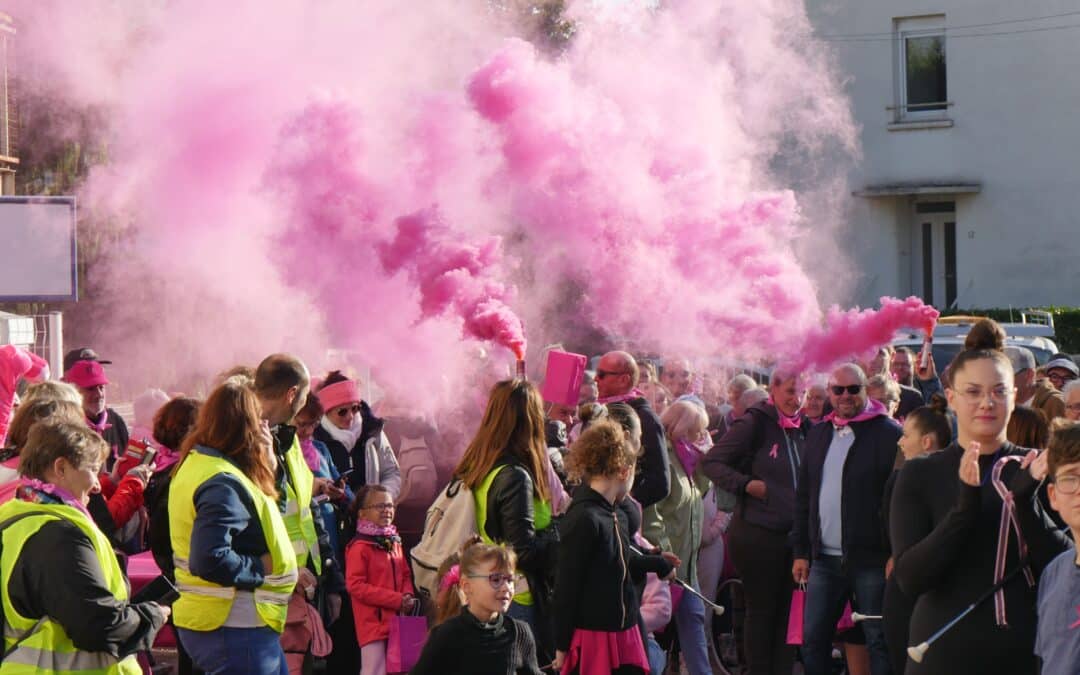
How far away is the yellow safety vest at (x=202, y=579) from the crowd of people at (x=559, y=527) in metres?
0.01

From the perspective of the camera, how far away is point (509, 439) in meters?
6.50

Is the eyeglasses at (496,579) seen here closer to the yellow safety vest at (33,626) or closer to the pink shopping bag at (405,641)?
the yellow safety vest at (33,626)

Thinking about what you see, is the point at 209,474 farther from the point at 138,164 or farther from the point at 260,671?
the point at 138,164

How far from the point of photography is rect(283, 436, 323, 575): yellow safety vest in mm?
6336

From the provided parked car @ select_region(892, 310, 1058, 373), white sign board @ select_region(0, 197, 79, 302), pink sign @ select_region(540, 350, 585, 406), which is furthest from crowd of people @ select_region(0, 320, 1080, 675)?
white sign board @ select_region(0, 197, 79, 302)

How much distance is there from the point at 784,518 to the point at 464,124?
582cm

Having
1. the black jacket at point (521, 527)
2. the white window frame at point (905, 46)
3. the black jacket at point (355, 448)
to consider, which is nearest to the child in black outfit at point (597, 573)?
the black jacket at point (521, 527)

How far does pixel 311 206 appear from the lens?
42.7 ft

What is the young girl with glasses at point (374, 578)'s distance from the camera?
7.60 metres

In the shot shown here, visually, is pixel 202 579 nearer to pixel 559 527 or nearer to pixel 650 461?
pixel 559 527

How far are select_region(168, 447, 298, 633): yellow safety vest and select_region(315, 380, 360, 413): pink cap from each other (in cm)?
244

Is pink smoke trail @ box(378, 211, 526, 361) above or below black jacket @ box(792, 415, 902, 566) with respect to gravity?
above

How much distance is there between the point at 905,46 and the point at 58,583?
2312cm

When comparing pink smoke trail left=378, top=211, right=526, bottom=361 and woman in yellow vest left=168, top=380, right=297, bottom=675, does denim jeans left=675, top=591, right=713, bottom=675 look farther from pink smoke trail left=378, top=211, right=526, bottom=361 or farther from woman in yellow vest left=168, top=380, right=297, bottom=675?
woman in yellow vest left=168, top=380, right=297, bottom=675
